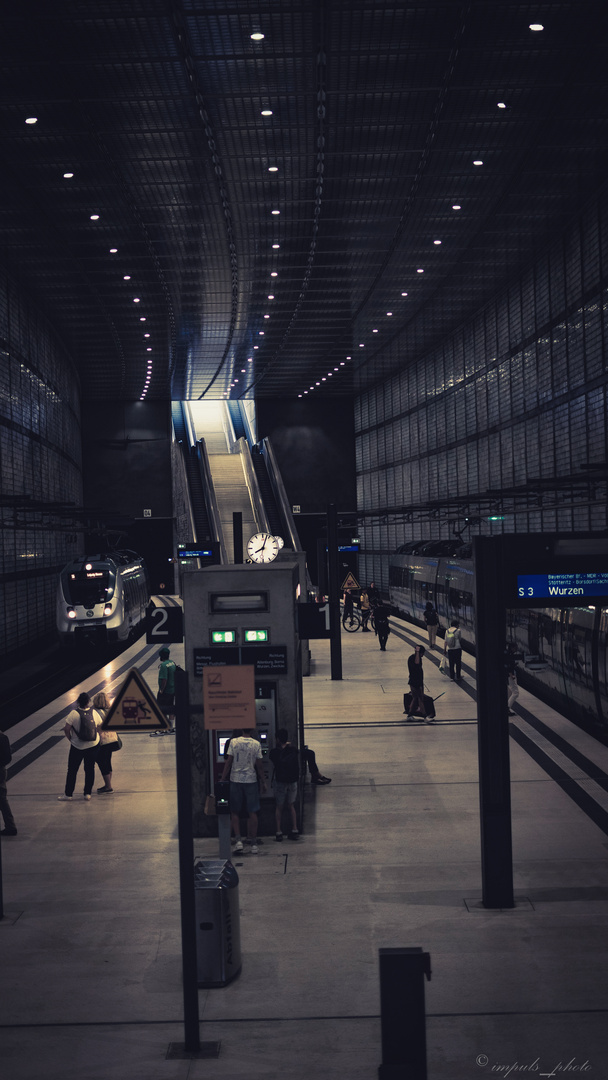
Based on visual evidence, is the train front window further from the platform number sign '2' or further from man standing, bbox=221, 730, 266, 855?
the platform number sign '2'

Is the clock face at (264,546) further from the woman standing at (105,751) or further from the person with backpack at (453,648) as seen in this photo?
the woman standing at (105,751)

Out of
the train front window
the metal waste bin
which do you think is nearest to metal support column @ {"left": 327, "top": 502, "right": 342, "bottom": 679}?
the train front window

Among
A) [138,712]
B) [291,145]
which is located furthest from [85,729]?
[291,145]

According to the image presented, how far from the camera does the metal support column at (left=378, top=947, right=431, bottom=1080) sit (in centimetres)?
581

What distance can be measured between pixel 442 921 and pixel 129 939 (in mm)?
3144

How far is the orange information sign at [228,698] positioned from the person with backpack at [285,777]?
2.40m

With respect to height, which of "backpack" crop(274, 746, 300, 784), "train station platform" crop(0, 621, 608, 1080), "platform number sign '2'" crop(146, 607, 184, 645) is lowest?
"train station platform" crop(0, 621, 608, 1080)

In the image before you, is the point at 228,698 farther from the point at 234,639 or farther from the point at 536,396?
the point at 536,396

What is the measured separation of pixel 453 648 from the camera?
26797mm

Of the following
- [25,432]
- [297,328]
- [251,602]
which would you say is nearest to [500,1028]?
[251,602]

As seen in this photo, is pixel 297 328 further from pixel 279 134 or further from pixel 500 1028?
pixel 500 1028

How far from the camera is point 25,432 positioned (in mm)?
37219

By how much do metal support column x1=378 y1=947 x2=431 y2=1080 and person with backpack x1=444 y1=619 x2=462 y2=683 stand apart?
20.3 m

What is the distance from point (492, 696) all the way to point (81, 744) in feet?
24.4
